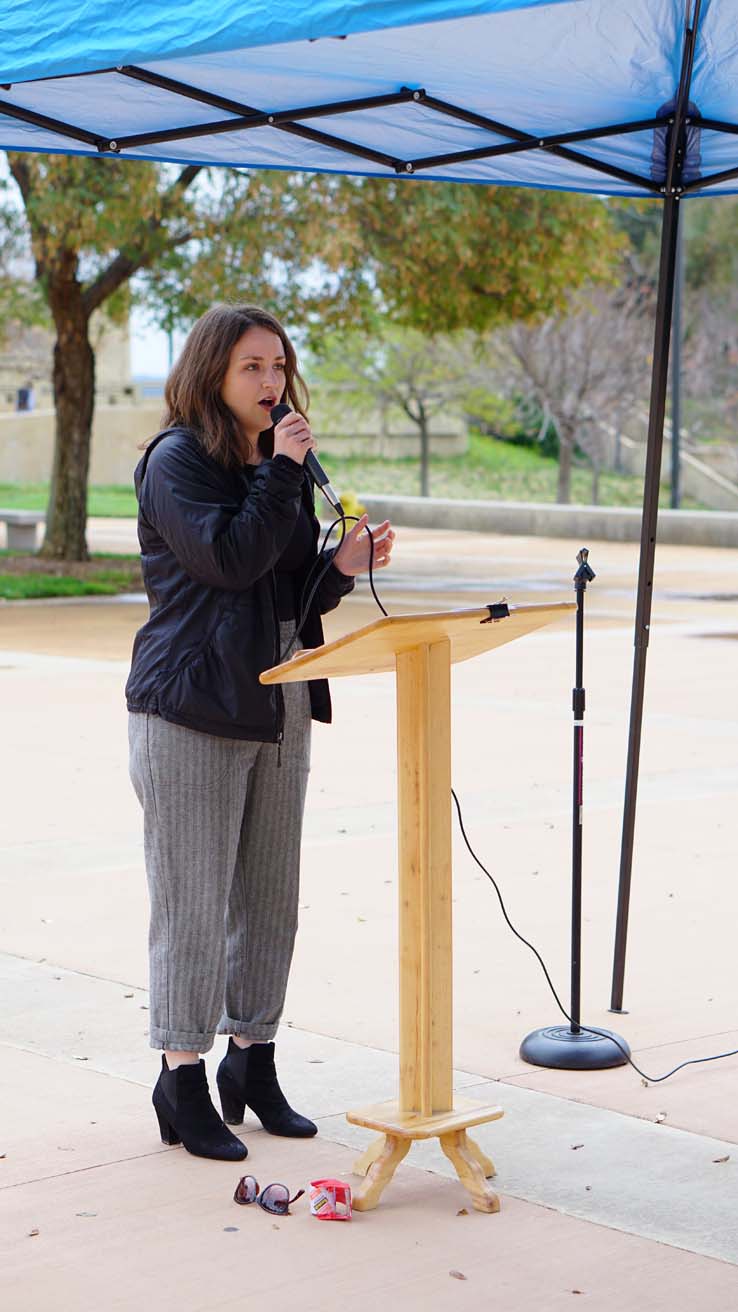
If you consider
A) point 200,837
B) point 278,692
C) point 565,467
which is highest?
point 565,467

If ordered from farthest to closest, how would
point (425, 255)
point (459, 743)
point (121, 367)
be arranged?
point (121, 367) → point (425, 255) → point (459, 743)

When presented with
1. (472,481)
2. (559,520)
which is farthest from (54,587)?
(472,481)

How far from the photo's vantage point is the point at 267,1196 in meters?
4.19

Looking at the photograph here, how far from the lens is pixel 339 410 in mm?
51094

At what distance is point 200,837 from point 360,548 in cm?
80

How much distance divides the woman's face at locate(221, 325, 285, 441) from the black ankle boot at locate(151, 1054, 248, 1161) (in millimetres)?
1580

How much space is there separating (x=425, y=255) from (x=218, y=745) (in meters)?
17.2

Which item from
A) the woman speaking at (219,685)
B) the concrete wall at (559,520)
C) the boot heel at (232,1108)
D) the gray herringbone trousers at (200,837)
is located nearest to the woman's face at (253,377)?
the woman speaking at (219,685)

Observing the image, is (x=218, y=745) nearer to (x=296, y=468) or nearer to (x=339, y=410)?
A: (x=296, y=468)

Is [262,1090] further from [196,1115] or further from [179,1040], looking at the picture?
[179,1040]

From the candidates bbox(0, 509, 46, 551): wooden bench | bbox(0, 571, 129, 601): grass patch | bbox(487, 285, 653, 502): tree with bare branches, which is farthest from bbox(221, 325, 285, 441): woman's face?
bbox(487, 285, 653, 502): tree with bare branches

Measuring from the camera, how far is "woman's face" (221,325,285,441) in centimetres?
450

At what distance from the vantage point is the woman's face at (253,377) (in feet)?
14.8

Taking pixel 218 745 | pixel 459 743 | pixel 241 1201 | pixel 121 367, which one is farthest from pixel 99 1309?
pixel 121 367
